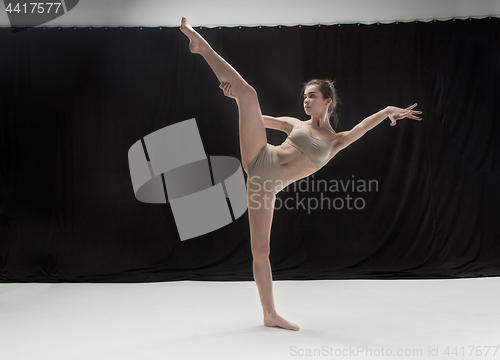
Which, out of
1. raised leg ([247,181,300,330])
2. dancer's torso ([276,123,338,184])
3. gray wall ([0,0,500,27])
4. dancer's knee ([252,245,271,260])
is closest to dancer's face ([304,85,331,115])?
dancer's torso ([276,123,338,184])

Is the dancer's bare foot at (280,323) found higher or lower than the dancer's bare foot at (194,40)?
lower

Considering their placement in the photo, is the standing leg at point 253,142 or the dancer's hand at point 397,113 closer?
the standing leg at point 253,142

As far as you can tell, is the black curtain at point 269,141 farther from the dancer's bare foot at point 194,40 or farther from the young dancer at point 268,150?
the dancer's bare foot at point 194,40

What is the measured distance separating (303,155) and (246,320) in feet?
3.40

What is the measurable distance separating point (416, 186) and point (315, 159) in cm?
189

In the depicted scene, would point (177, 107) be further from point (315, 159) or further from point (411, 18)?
point (411, 18)

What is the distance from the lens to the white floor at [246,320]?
74.6 inches

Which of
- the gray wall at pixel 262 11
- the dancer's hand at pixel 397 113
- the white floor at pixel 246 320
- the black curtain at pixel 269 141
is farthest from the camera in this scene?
the gray wall at pixel 262 11

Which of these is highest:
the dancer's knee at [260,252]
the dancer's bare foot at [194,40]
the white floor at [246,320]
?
the dancer's bare foot at [194,40]

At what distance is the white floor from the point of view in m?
1.89

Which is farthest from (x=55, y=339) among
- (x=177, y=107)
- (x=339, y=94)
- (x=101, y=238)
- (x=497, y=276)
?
(x=497, y=276)

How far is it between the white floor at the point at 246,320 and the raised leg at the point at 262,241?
117 millimetres

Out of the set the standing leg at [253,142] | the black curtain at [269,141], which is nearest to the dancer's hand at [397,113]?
the standing leg at [253,142]

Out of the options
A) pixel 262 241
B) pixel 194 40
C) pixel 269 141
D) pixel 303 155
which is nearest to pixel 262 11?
pixel 269 141
